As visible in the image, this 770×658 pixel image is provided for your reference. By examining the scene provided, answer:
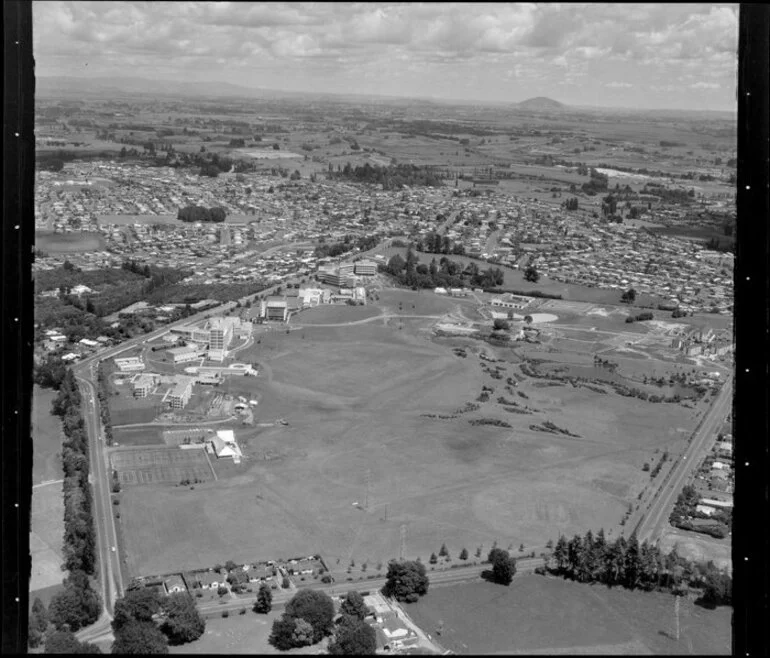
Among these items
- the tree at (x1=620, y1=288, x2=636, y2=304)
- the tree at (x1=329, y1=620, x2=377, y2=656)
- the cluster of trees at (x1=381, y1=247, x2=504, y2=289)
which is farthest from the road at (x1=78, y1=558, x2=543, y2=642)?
the cluster of trees at (x1=381, y1=247, x2=504, y2=289)

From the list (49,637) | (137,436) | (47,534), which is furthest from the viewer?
(137,436)

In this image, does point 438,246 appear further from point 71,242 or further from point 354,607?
point 354,607

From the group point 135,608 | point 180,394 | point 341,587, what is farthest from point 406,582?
point 180,394

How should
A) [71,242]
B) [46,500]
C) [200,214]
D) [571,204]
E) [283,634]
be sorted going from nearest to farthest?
[283,634] < [46,500] < [71,242] < [200,214] < [571,204]

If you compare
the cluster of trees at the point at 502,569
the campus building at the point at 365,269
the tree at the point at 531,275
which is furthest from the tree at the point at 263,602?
the tree at the point at 531,275

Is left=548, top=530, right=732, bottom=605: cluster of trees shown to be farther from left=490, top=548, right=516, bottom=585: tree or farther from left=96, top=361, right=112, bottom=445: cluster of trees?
left=96, top=361, right=112, bottom=445: cluster of trees

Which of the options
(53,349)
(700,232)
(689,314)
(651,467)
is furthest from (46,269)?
(700,232)

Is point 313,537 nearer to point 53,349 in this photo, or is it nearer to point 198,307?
point 53,349
